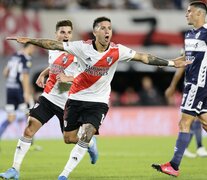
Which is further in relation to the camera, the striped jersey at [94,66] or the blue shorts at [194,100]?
the blue shorts at [194,100]

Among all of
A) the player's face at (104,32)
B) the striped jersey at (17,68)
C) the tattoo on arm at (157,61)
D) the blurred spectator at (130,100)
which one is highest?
the player's face at (104,32)

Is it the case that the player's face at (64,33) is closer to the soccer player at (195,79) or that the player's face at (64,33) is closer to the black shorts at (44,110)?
the black shorts at (44,110)

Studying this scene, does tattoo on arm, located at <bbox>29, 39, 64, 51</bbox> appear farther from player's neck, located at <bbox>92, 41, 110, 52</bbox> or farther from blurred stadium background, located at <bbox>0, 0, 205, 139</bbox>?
blurred stadium background, located at <bbox>0, 0, 205, 139</bbox>

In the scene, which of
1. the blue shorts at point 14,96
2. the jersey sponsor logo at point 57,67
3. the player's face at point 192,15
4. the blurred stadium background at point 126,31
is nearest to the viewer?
the player's face at point 192,15

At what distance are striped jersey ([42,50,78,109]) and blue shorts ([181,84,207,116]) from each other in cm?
173

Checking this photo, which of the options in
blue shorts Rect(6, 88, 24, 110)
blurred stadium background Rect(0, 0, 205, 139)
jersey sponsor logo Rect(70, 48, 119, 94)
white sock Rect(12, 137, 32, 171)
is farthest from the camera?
blurred stadium background Rect(0, 0, 205, 139)

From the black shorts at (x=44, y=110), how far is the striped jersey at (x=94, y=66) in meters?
0.74

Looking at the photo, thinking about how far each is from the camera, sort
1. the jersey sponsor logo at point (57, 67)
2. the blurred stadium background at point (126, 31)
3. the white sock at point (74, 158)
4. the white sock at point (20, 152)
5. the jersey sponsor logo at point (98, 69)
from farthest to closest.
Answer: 1. the blurred stadium background at point (126, 31)
2. the jersey sponsor logo at point (57, 67)
3. the white sock at point (20, 152)
4. the jersey sponsor logo at point (98, 69)
5. the white sock at point (74, 158)

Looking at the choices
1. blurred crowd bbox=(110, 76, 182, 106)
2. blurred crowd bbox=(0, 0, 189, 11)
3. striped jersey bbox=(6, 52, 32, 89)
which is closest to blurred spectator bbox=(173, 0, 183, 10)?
blurred crowd bbox=(0, 0, 189, 11)

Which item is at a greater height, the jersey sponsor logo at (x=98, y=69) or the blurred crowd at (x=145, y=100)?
the jersey sponsor logo at (x=98, y=69)

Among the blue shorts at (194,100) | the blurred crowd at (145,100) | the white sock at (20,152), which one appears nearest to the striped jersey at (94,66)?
the white sock at (20,152)

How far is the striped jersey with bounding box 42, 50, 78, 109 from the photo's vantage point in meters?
10.8

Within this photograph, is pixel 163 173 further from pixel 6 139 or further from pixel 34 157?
pixel 6 139

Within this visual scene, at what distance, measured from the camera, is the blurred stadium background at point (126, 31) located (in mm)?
22422
